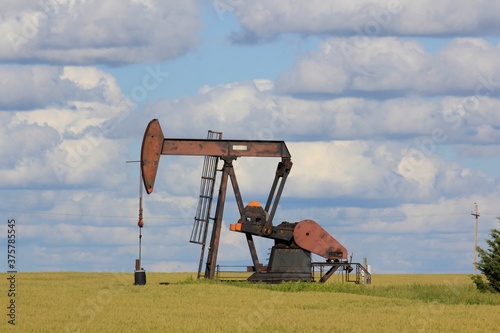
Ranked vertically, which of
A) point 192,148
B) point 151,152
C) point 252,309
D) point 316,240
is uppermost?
point 192,148

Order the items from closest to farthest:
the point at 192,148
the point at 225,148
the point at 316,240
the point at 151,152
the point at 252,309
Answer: the point at 252,309 → the point at 151,152 → the point at 192,148 → the point at 225,148 → the point at 316,240

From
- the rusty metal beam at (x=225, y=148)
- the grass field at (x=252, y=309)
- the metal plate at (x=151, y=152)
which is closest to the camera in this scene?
the grass field at (x=252, y=309)

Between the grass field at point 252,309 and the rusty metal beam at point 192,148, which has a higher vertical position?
the rusty metal beam at point 192,148

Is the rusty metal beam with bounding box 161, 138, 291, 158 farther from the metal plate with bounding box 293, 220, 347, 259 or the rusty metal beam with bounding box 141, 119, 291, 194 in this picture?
the metal plate with bounding box 293, 220, 347, 259

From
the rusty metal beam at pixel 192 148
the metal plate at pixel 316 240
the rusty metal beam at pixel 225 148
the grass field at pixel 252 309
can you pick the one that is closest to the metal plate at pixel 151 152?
the rusty metal beam at pixel 192 148

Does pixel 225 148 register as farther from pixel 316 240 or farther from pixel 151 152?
pixel 316 240

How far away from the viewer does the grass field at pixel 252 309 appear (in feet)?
81.9

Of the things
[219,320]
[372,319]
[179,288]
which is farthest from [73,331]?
[179,288]

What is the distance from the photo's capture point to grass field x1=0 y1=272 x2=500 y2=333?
983 inches

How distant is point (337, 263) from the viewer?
135 feet

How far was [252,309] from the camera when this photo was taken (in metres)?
29.7

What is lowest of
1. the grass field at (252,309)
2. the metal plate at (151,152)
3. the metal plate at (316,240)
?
the grass field at (252,309)

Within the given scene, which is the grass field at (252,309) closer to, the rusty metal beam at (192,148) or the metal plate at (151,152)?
the metal plate at (151,152)

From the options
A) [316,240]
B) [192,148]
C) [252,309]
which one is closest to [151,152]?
[192,148]
